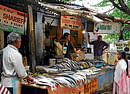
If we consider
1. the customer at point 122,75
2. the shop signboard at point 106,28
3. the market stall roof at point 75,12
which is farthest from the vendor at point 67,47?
the shop signboard at point 106,28

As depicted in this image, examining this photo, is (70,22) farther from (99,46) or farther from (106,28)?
(106,28)

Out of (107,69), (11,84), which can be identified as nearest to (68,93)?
(11,84)

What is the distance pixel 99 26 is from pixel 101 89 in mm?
3959

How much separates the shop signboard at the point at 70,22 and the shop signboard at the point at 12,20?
184 centimetres

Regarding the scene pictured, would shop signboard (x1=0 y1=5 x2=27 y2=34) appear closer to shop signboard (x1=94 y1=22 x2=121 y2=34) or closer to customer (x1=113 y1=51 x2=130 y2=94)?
customer (x1=113 y1=51 x2=130 y2=94)

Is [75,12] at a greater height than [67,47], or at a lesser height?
greater

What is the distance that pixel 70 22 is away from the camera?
24.4ft

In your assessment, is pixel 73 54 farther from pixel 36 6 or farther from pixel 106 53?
pixel 106 53

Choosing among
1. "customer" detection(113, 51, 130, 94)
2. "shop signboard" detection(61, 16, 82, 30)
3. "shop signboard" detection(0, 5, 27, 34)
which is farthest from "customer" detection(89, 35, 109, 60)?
"shop signboard" detection(0, 5, 27, 34)

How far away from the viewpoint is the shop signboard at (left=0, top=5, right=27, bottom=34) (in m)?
5.10

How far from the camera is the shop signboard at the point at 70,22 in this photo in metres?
7.14

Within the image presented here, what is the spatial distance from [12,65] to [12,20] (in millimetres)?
2268

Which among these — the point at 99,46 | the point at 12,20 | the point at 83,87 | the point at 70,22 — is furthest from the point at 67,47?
the point at 12,20

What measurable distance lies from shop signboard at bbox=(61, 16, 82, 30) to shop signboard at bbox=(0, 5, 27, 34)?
6.02 ft
